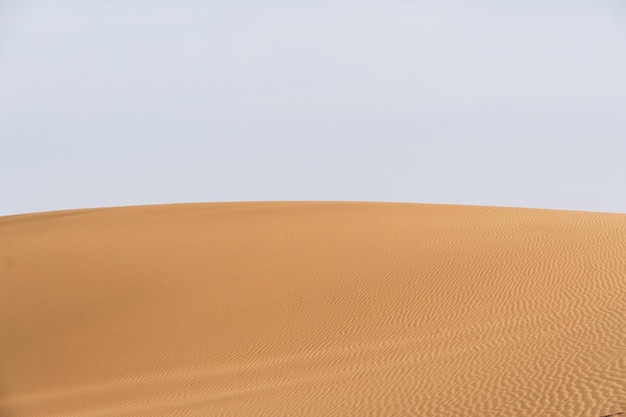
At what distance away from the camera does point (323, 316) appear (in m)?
14.6

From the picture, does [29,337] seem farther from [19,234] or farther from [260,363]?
[19,234]

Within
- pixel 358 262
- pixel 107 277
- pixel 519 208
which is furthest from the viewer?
pixel 519 208

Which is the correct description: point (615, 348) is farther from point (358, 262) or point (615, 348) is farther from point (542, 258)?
point (358, 262)

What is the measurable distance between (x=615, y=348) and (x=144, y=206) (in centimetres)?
2499

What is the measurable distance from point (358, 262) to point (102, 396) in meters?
7.87

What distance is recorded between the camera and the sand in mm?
8945

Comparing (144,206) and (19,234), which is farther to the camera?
(144,206)

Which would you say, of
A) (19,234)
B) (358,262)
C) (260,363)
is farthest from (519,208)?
(19,234)

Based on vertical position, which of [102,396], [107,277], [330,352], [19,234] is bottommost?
[102,396]

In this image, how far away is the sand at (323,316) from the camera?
8.95 metres

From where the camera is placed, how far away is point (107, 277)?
63.0 feet

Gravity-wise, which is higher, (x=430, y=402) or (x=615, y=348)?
(x=615, y=348)

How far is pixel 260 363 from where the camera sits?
485 inches

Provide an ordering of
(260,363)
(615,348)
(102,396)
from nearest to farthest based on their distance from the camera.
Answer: (615,348) < (102,396) < (260,363)
